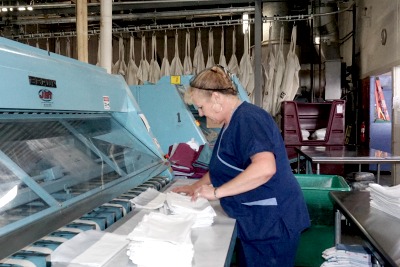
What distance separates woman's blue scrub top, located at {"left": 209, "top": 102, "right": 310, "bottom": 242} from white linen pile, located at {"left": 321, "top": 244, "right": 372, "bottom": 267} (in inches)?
8.3

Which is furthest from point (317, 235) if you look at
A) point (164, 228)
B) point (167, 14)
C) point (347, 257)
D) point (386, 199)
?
point (167, 14)

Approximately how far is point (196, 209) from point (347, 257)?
2.70ft

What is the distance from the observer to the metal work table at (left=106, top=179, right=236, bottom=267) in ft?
4.32

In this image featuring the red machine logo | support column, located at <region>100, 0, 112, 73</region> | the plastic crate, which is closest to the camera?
the red machine logo

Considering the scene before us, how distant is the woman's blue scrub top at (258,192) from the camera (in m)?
1.88

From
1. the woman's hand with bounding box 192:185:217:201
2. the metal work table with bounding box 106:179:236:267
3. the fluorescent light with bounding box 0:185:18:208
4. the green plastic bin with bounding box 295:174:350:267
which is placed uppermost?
the fluorescent light with bounding box 0:185:18:208

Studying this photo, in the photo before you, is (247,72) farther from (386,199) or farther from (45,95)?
(45,95)

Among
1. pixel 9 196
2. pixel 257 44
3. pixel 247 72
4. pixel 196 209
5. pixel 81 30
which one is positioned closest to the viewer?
pixel 9 196

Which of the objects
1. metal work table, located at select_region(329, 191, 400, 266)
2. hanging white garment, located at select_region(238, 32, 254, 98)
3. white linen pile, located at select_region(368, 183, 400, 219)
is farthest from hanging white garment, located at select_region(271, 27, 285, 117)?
white linen pile, located at select_region(368, 183, 400, 219)

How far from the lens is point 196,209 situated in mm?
1785

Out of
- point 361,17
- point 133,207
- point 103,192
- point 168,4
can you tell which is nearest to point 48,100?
point 103,192

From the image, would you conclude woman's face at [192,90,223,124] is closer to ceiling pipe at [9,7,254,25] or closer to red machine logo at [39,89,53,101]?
red machine logo at [39,89,53,101]

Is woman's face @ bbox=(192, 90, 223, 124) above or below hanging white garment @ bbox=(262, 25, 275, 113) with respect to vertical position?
below

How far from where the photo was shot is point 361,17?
838cm
